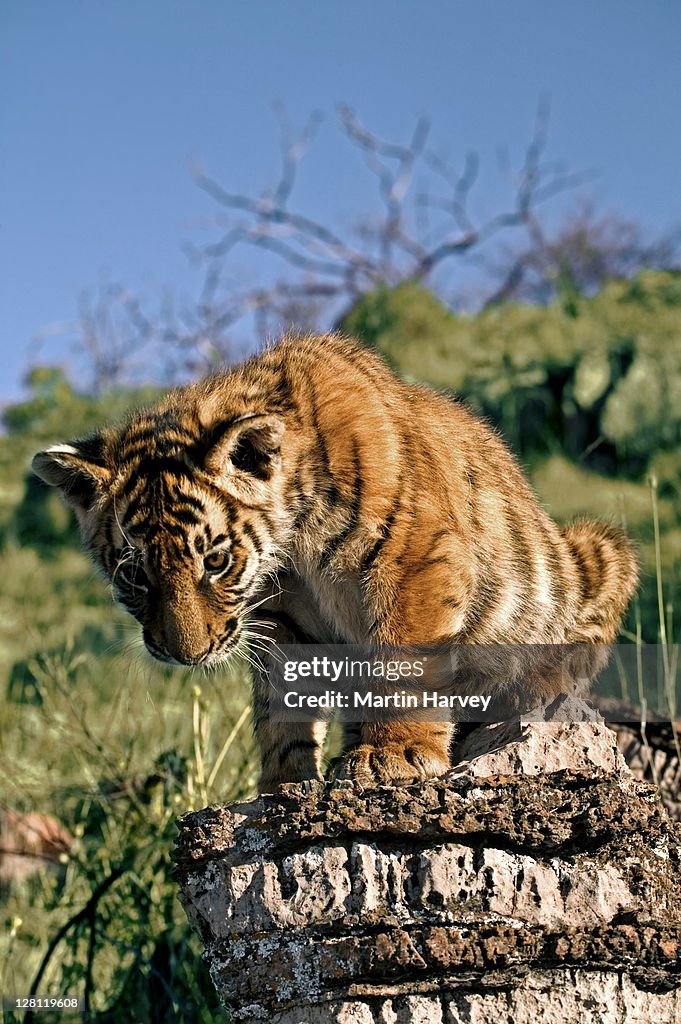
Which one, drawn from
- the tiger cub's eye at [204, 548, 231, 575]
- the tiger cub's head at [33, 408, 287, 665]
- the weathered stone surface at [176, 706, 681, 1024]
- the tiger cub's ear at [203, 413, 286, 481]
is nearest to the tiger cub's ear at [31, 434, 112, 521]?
the tiger cub's head at [33, 408, 287, 665]

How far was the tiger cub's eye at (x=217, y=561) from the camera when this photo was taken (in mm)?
3637

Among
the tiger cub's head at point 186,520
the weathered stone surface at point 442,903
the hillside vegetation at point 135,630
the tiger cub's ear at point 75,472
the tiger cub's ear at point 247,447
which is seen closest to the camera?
the weathered stone surface at point 442,903

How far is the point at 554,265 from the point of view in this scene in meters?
34.6

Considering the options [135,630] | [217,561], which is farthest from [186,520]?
[135,630]

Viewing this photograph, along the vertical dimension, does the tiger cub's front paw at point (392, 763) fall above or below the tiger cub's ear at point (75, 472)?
below

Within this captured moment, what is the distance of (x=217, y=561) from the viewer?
12.0 ft

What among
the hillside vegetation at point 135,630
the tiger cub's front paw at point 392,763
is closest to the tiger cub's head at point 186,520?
the hillside vegetation at point 135,630

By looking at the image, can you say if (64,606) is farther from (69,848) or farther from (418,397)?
(418,397)

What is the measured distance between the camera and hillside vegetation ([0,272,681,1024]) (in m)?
4.90

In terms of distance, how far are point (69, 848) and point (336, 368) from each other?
3347 millimetres

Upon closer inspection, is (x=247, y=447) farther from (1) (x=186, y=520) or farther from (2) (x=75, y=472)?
(2) (x=75, y=472)

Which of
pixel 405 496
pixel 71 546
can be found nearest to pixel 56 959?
pixel 405 496

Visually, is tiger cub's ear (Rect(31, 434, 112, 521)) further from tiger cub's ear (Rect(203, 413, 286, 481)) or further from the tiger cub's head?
tiger cub's ear (Rect(203, 413, 286, 481))

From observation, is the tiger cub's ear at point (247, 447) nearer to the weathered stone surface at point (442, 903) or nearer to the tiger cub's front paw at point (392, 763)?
the tiger cub's front paw at point (392, 763)
